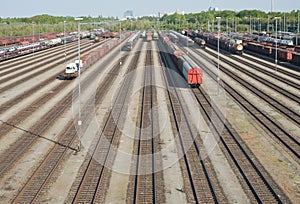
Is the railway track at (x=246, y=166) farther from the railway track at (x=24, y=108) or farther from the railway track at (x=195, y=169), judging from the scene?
the railway track at (x=24, y=108)

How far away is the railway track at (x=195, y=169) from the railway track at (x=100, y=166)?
4455 mm

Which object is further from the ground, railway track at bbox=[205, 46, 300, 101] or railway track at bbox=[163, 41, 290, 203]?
railway track at bbox=[205, 46, 300, 101]

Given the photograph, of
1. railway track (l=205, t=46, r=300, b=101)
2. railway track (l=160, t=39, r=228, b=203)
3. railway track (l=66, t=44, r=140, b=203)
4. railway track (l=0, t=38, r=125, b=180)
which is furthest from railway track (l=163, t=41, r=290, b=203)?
railway track (l=0, t=38, r=125, b=180)

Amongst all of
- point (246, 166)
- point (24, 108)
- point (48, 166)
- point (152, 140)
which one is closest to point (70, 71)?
point (24, 108)

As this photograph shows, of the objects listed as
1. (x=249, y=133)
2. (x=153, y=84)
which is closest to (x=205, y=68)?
(x=153, y=84)

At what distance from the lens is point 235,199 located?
17516 millimetres

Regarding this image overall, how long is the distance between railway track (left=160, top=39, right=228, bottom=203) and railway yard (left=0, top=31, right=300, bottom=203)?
0.22ft

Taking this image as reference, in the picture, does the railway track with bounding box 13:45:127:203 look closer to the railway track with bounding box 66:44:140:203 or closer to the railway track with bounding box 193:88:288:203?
the railway track with bounding box 66:44:140:203

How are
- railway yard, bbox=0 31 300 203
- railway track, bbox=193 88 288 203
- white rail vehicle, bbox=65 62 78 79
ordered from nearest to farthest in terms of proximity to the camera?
railway track, bbox=193 88 288 203 < railway yard, bbox=0 31 300 203 < white rail vehicle, bbox=65 62 78 79

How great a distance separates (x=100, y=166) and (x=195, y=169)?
5.67 meters

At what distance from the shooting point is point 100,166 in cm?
2180

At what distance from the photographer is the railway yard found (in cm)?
1866

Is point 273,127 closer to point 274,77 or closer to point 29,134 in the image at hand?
point 29,134

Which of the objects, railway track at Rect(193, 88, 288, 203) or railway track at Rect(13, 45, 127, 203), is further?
railway track at Rect(13, 45, 127, 203)
